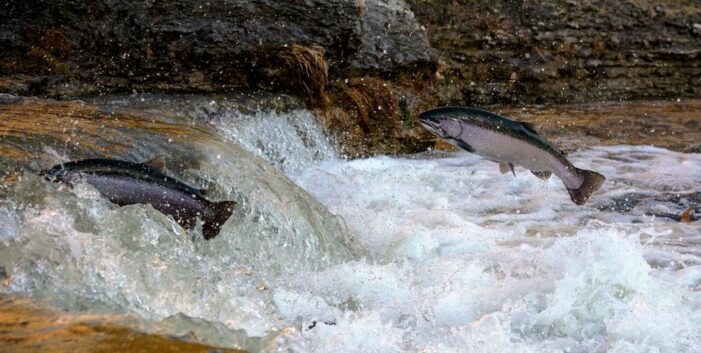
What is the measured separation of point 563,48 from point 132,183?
650cm

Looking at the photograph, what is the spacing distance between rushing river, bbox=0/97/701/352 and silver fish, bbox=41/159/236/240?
0.05 metres

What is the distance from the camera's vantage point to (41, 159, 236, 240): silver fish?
3395mm

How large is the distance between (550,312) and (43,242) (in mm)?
1868

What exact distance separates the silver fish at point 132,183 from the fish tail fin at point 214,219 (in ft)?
0.11

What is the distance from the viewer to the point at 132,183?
340 centimetres

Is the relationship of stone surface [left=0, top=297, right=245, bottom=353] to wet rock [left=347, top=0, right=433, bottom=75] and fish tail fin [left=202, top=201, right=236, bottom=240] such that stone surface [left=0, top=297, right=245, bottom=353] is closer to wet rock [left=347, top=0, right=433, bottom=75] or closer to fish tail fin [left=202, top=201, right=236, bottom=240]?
fish tail fin [left=202, top=201, right=236, bottom=240]

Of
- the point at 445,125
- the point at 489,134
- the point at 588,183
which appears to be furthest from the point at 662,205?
the point at 445,125

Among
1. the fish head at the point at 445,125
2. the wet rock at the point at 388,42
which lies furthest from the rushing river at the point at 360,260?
the wet rock at the point at 388,42

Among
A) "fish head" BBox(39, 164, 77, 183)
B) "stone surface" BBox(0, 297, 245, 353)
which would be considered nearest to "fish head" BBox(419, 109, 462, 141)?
"fish head" BBox(39, 164, 77, 183)

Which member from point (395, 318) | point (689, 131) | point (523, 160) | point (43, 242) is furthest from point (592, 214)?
point (43, 242)

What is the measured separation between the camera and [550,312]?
3.57 meters

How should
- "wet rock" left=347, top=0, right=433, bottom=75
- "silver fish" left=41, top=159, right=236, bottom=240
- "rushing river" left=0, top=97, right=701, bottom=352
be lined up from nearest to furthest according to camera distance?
"rushing river" left=0, top=97, right=701, bottom=352
"silver fish" left=41, top=159, right=236, bottom=240
"wet rock" left=347, top=0, right=433, bottom=75

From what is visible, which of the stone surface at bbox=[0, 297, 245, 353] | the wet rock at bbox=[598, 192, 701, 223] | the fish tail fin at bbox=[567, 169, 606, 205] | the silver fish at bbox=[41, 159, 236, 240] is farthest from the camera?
the wet rock at bbox=[598, 192, 701, 223]

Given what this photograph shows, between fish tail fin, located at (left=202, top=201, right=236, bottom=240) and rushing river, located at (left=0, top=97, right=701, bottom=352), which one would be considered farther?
fish tail fin, located at (left=202, top=201, right=236, bottom=240)
